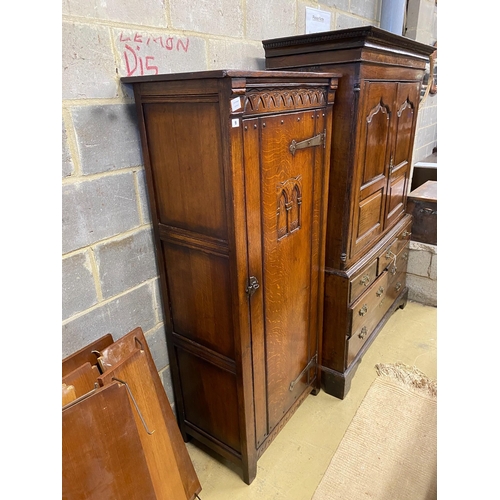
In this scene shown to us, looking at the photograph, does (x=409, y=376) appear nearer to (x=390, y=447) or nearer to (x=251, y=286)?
(x=390, y=447)

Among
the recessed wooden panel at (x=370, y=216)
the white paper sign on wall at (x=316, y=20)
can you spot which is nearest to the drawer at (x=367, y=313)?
the recessed wooden panel at (x=370, y=216)

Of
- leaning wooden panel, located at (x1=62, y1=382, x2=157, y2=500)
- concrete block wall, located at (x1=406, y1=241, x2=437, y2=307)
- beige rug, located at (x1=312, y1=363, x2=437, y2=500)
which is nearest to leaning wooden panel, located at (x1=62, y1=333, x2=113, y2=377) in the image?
leaning wooden panel, located at (x1=62, y1=382, x2=157, y2=500)

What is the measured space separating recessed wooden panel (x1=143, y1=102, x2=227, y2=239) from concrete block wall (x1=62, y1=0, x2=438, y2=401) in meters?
0.11

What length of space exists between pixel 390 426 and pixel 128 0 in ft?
6.95

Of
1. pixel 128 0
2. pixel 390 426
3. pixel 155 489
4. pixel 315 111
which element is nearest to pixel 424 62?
pixel 315 111

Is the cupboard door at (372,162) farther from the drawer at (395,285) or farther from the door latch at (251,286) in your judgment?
the door latch at (251,286)

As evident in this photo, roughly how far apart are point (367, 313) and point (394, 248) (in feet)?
1.70

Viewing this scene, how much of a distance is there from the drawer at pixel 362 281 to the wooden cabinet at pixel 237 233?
0.61 ft

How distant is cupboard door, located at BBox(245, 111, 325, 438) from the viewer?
4.08ft

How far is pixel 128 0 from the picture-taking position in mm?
1186

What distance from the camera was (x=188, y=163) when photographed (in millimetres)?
1210

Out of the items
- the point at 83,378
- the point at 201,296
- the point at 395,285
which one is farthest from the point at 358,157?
the point at 83,378

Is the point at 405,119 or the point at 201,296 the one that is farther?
the point at 405,119

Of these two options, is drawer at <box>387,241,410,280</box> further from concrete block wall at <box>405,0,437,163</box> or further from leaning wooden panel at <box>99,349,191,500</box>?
leaning wooden panel at <box>99,349,191,500</box>
